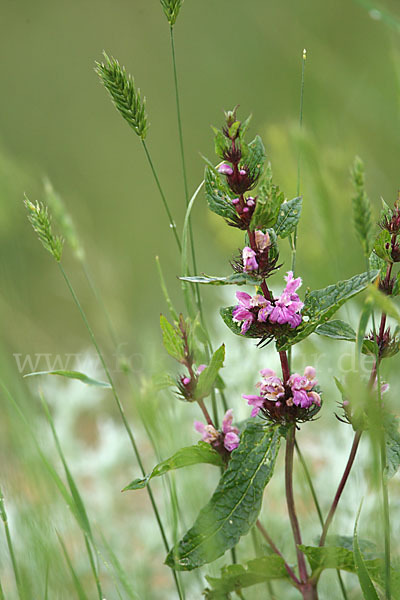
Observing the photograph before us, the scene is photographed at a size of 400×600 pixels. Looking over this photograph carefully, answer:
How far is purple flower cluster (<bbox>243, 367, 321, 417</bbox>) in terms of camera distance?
14.8 inches

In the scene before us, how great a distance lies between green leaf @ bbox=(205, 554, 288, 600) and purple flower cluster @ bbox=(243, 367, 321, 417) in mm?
105

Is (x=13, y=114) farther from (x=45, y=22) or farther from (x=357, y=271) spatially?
(x=357, y=271)

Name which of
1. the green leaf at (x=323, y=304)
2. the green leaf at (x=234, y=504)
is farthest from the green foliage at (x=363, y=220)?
the green leaf at (x=234, y=504)

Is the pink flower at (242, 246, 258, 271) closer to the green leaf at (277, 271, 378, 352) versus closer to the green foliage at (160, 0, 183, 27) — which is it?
the green leaf at (277, 271, 378, 352)

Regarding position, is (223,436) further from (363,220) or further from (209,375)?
(363,220)

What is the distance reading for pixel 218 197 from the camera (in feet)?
1.21

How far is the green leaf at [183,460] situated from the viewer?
0.37 m

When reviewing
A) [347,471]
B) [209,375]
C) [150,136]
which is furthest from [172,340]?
[150,136]

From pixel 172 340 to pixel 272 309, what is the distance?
0.22ft

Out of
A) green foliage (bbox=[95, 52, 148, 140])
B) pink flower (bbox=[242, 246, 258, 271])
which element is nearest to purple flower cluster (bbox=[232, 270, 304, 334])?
pink flower (bbox=[242, 246, 258, 271])

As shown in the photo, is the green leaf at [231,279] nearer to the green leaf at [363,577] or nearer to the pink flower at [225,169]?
the pink flower at [225,169]

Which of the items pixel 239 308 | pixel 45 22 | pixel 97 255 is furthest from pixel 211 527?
pixel 45 22

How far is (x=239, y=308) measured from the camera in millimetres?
370

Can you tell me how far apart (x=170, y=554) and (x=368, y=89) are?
440 mm
